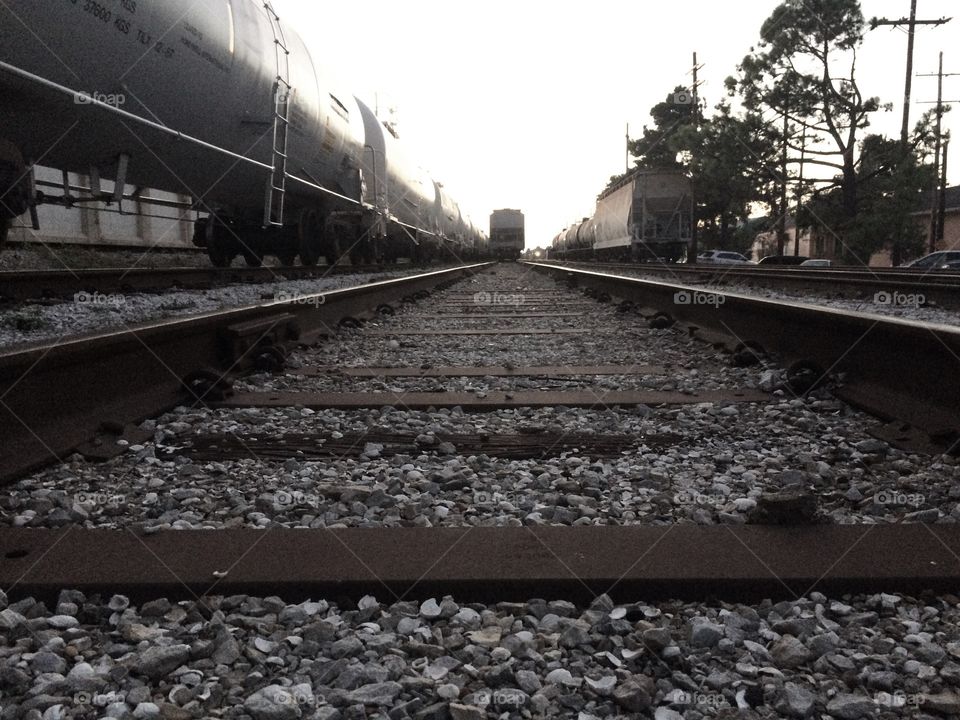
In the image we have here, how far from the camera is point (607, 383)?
405 cm

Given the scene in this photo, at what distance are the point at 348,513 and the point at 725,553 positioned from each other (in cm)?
99

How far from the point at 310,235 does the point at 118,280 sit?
546 centimetres

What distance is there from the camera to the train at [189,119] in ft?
17.7

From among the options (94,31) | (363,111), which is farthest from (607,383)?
(363,111)

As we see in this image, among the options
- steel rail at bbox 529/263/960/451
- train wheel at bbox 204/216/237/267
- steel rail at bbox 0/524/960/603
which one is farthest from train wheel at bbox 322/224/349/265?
steel rail at bbox 0/524/960/603

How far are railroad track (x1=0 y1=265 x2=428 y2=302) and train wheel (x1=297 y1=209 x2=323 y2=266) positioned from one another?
677 millimetres

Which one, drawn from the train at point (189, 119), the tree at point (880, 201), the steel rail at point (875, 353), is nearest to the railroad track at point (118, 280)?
the train at point (189, 119)

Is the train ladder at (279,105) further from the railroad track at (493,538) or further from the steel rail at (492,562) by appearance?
the steel rail at (492,562)

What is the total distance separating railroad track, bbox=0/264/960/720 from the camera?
4.11 feet

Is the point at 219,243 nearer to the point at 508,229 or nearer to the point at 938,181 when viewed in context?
the point at 938,181

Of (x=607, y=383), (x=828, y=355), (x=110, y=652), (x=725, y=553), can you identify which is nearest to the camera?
(x=110, y=652)

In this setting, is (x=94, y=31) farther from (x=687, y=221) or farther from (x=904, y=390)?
(x=687, y=221)

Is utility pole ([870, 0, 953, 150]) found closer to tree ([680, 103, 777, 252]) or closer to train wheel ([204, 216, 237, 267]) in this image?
tree ([680, 103, 777, 252])

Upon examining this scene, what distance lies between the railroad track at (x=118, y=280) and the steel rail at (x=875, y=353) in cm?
583
